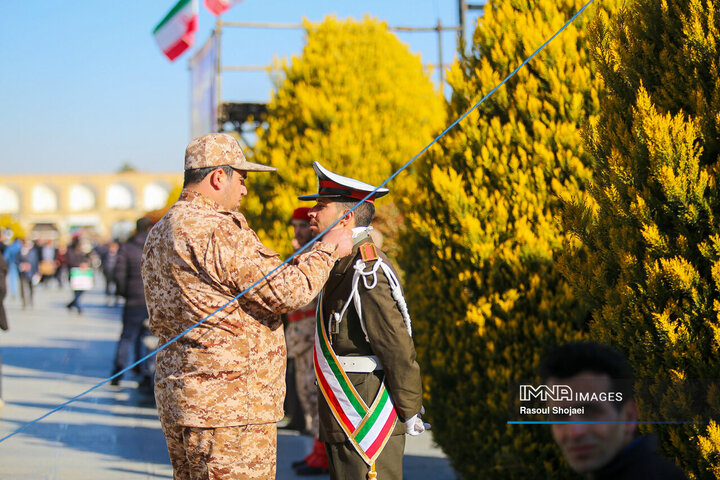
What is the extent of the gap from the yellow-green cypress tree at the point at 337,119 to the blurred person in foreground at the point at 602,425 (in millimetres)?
5212

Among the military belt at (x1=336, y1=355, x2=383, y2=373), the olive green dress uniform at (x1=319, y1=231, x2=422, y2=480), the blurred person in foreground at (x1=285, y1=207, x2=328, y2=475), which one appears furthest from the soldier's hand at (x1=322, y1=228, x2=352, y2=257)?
the blurred person in foreground at (x1=285, y1=207, x2=328, y2=475)

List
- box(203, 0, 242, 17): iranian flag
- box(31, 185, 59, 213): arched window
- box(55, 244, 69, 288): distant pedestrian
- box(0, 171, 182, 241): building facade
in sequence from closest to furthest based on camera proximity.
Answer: box(203, 0, 242, 17): iranian flag → box(55, 244, 69, 288): distant pedestrian → box(0, 171, 182, 241): building facade → box(31, 185, 59, 213): arched window

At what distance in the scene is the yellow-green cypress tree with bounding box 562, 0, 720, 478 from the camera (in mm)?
2676

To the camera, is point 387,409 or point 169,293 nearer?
point 169,293

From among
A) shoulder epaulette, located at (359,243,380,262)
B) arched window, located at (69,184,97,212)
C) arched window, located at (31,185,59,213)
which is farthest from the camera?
arched window, located at (69,184,97,212)

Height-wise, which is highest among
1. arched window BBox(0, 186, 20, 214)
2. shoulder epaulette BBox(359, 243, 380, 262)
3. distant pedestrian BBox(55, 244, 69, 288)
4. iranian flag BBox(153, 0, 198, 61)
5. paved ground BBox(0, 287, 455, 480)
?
arched window BBox(0, 186, 20, 214)

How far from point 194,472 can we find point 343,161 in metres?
4.64

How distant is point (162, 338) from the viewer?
3.08m

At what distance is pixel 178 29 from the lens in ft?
41.1

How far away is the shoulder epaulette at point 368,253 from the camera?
3357 mm

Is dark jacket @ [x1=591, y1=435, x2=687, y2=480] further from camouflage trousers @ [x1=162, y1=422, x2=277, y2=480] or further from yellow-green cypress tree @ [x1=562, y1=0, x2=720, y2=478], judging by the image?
camouflage trousers @ [x1=162, y1=422, x2=277, y2=480]

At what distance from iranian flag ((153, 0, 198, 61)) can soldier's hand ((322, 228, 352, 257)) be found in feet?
33.1

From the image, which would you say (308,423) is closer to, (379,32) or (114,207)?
(379,32)

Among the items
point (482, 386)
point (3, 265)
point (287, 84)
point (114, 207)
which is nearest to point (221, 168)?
point (482, 386)
